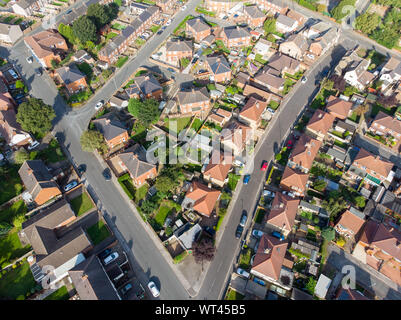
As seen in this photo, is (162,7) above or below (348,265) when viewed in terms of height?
above

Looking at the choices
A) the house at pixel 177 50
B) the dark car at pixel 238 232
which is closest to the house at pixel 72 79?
the house at pixel 177 50

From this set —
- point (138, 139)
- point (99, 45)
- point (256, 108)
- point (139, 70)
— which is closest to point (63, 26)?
point (99, 45)

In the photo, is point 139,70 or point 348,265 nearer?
point 348,265

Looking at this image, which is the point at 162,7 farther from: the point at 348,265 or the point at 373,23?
the point at 348,265

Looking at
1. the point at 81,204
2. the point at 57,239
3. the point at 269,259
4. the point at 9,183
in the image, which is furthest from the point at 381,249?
the point at 9,183

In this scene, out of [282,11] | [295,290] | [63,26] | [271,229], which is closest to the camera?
[295,290]

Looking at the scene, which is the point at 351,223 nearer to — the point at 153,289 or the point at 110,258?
the point at 153,289
